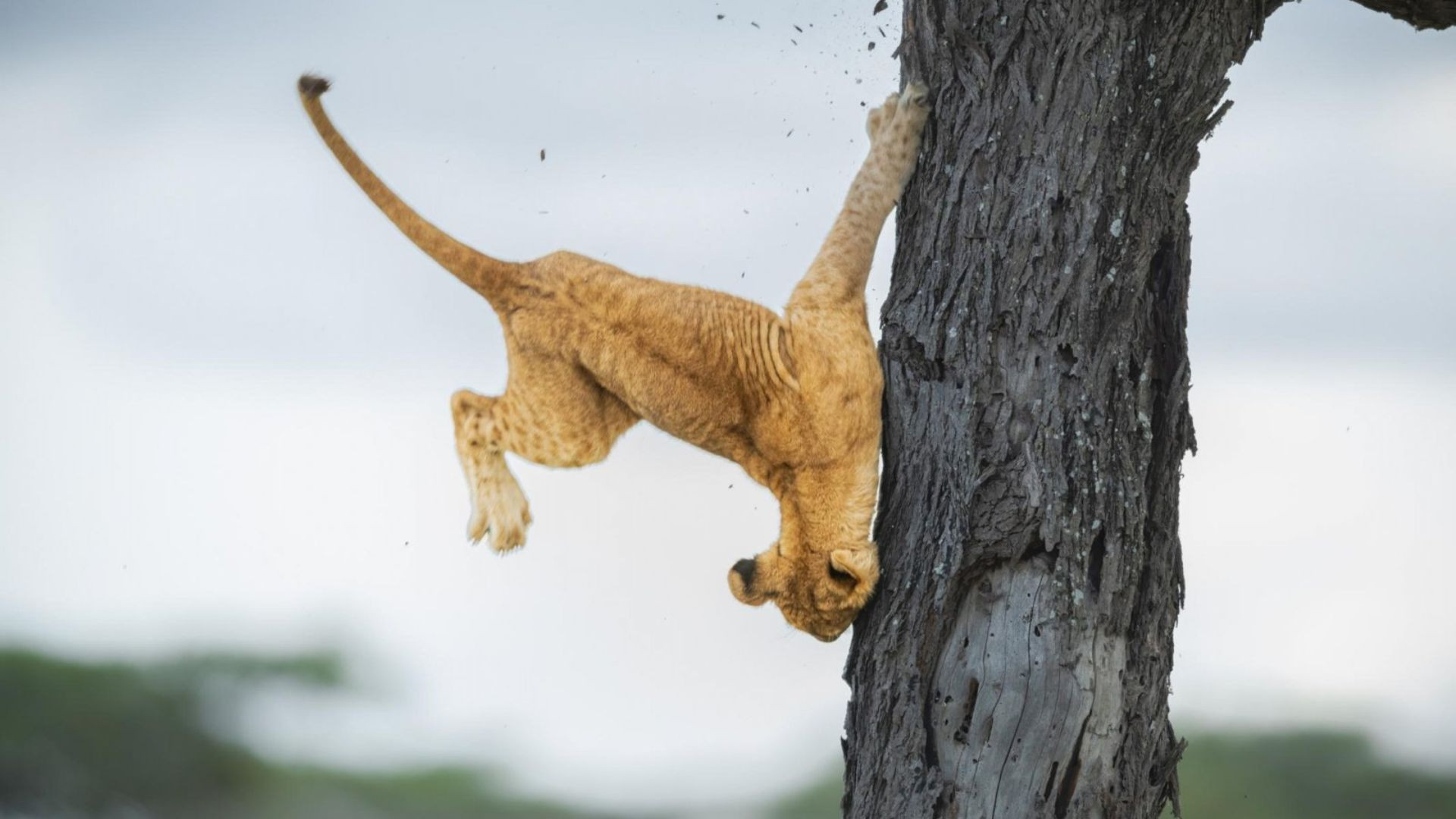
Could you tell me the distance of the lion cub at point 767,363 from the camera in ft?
16.3

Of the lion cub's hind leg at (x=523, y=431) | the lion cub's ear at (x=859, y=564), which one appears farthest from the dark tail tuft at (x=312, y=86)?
the lion cub's ear at (x=859, y=564)

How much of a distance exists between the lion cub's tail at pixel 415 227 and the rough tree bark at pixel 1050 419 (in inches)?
63.0

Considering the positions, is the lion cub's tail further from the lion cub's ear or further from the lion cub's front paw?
the lion cub's ear

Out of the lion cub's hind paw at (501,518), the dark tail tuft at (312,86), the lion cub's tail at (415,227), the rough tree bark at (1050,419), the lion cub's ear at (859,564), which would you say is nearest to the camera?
the rough tree bark at (1050,419)

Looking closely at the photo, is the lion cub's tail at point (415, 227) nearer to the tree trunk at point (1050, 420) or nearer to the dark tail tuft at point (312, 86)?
the dark tail tuft at point (312, 86)

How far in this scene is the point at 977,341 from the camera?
471 cm

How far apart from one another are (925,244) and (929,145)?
373 mm

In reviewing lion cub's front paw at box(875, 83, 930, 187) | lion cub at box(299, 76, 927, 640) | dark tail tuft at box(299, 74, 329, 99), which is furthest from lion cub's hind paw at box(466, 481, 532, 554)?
lion cub's front paw at box(875, 83, 930, 187)

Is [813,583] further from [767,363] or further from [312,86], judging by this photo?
[312,86]

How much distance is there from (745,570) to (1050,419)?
1.24 meters

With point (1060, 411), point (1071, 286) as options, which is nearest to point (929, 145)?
point (1071, 286)

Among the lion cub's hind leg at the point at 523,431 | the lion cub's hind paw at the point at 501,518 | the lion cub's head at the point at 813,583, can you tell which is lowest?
the lion cub's head at the point at 813,583

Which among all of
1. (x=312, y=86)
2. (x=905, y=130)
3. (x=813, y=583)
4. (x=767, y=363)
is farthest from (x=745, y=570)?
(x=312, y=86)

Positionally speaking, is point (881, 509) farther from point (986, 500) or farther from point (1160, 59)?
point (1160, 59)
